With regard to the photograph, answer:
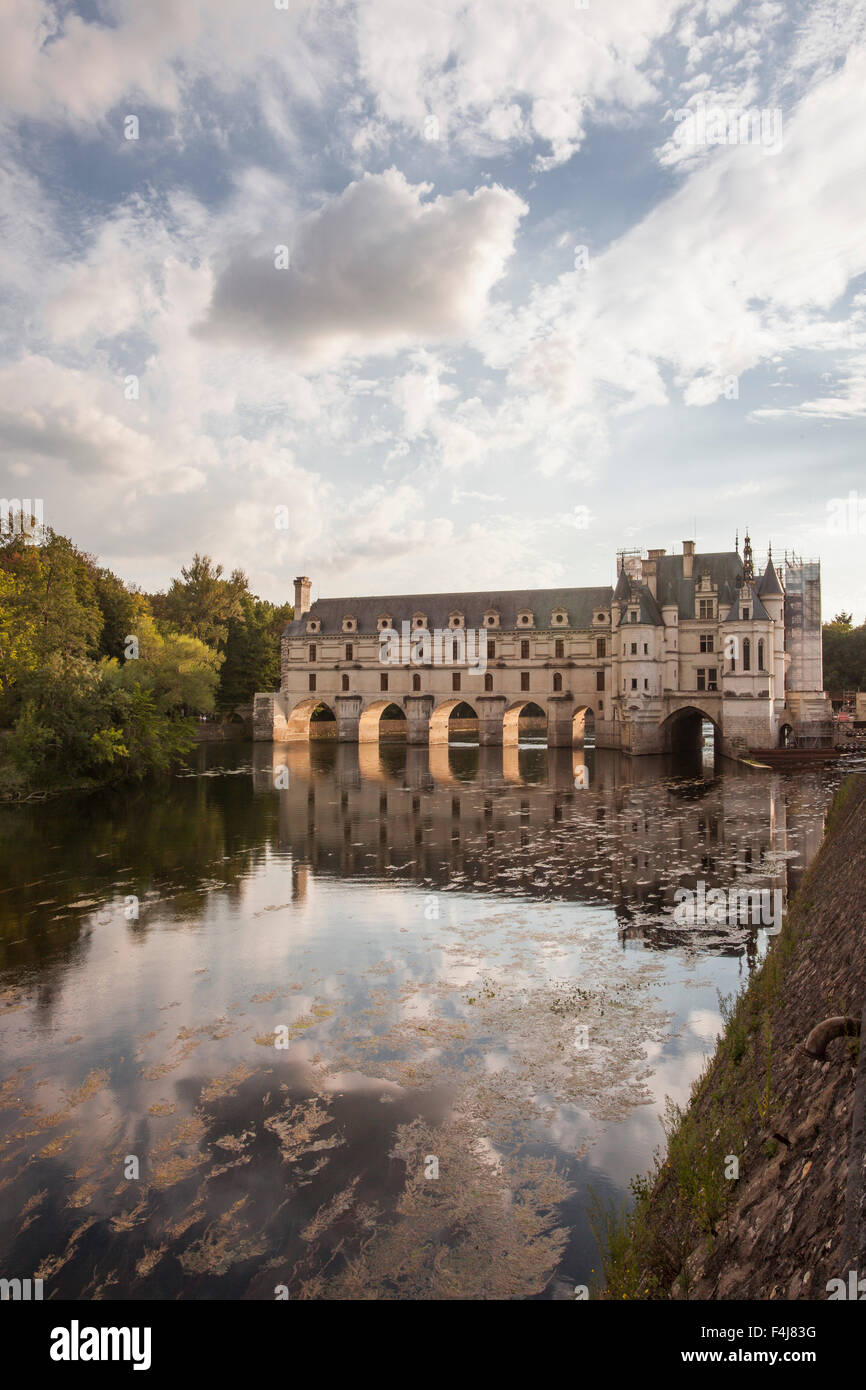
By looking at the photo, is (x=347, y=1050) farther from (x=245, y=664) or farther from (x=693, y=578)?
(x=245, y=664)

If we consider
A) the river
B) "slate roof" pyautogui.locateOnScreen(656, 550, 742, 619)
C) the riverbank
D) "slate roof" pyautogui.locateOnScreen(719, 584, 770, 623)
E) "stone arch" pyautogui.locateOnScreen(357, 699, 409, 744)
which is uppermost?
"slate roof" pyautogui.locateOnScreen(656, 550, 742, 619)

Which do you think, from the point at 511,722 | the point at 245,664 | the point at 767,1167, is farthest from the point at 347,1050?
the point at 245,664

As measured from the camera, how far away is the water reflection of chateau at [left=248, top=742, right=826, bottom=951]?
21141 millimetres

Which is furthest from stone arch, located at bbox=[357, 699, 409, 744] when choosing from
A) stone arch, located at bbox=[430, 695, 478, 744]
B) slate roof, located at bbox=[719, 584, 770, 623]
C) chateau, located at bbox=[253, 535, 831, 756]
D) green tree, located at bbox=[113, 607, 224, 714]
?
slate roof, located at bbox=[719, 584, 770, 623]

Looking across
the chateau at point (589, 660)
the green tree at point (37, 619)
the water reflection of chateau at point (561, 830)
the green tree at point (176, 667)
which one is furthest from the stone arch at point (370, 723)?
the green tree at point (37, 619)

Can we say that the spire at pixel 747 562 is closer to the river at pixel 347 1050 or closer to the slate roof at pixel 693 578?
the slate roof at pixel 693 578

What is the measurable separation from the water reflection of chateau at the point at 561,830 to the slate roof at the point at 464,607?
64.6 ft

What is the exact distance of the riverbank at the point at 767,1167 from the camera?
4.76 m

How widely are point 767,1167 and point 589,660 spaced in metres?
58.8

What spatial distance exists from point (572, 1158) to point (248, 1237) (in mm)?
3450

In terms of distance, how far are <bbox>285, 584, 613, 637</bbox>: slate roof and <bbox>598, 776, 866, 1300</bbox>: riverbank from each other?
56.8m

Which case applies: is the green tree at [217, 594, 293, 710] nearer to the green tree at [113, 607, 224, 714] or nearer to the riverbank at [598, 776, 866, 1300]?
the green tree at [113, 607, 224, 714]

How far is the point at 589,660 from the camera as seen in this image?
63.7 metres
